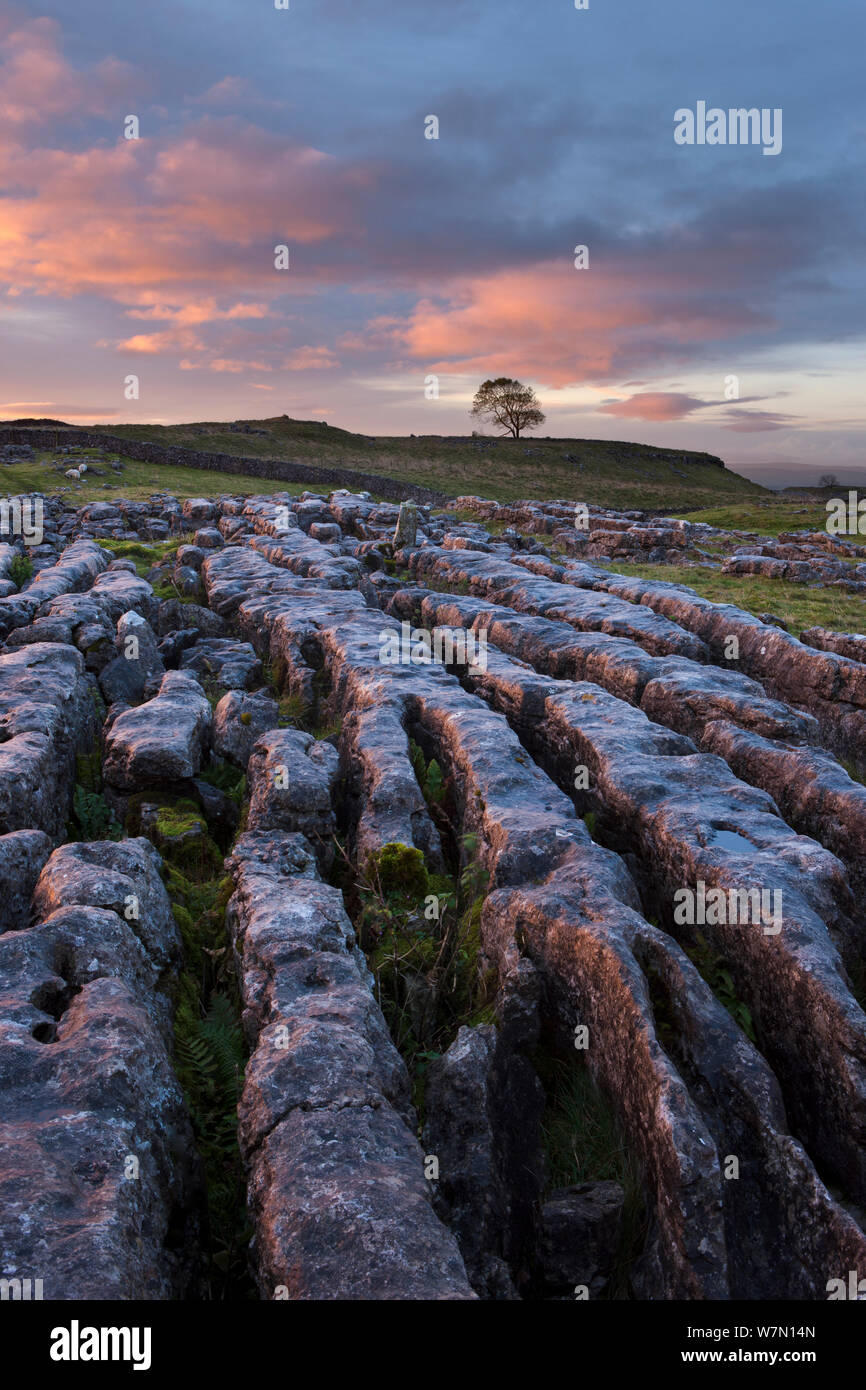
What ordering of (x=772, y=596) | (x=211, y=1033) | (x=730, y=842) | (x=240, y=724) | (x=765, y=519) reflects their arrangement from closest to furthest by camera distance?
1. (x=211, y=1033)
2. (x=730, y=842)
3. (x=240, y=724)
4. (x=772, y=596)
5. (x=765, y=519)

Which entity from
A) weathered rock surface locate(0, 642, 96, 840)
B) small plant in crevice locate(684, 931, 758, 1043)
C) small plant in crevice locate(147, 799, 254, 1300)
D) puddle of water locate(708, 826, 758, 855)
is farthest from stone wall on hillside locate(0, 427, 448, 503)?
small plant in crevice locate(684, 931, 758, 1043)

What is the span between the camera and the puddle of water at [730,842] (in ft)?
35.9

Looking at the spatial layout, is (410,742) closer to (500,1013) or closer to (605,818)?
(605,818)

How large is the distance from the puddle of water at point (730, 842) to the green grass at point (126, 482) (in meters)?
50.8

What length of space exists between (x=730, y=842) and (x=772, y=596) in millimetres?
26583

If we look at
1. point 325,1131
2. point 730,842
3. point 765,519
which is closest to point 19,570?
point 730,842

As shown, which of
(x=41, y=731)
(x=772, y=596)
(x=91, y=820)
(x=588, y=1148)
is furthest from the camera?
(x=772, y=596)

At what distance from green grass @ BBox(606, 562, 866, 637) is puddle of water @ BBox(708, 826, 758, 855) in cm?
1785

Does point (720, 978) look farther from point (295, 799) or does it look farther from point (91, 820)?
point (91, 820)

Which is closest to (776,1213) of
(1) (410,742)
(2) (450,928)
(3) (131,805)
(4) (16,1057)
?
(2) (450,928)

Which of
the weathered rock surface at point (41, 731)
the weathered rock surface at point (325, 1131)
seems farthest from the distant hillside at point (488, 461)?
the weathered rock surface at point (325, 1131)

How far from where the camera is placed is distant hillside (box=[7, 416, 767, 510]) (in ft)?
309

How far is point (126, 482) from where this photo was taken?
66000mm
